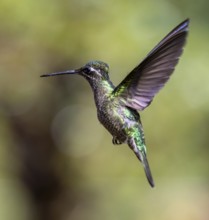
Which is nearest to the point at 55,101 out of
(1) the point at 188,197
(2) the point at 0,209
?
(2) the point at 0,209

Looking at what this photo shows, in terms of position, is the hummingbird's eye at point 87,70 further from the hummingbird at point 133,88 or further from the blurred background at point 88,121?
the blurred background at point 88,121

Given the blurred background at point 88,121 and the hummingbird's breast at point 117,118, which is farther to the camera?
the blurred background at point 88,121

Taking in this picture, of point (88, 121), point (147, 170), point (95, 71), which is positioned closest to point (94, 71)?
point (95, 71)

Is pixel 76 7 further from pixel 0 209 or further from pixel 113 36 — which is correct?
pixel 0 209

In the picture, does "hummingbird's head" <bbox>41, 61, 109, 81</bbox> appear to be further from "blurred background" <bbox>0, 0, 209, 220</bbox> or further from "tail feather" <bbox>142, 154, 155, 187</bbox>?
"blurred background" <bbox>0, 0, 209, 220</bbox>

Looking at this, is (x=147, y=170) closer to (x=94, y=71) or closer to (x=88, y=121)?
(x=94, y=71)

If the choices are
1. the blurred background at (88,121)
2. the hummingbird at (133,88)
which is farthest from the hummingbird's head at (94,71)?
the blurred background at (88,121)
